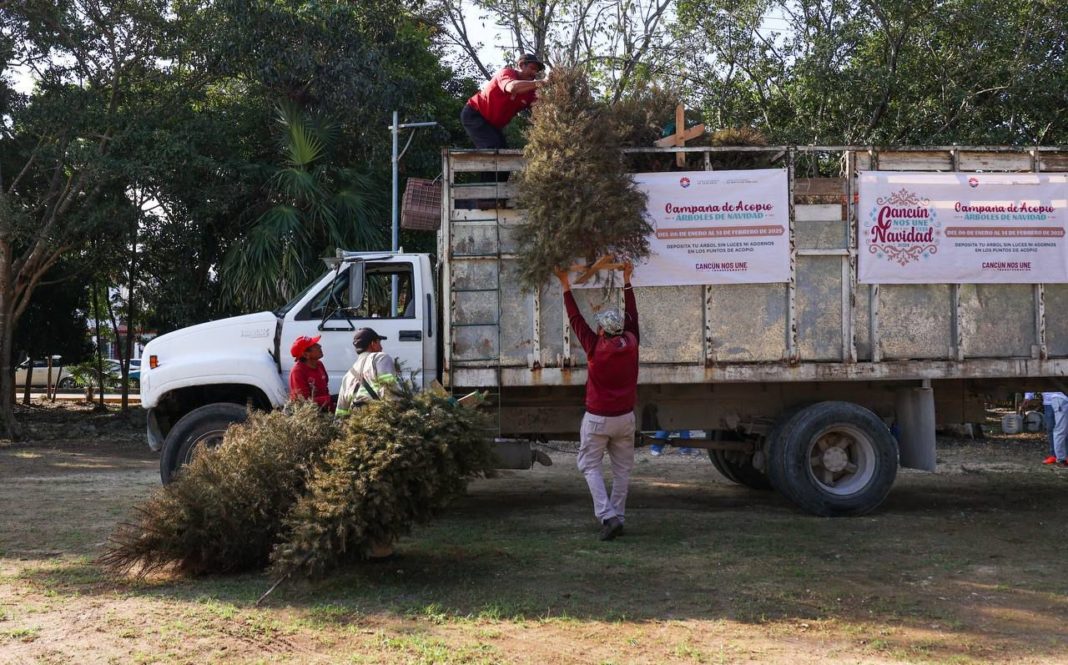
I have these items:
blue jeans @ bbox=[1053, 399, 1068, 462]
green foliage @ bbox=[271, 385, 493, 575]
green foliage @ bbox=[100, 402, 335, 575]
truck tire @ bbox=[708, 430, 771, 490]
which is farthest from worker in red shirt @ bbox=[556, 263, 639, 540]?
blue jeans @ bbox=[1053, 399, 1068, 462]

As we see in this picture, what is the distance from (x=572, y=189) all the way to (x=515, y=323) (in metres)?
1.17

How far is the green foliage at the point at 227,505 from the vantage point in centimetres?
602

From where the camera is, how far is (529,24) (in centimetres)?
2327

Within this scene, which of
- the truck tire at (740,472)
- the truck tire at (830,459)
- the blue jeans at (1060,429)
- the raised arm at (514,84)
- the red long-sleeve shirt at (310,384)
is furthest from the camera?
the blue jeans at (1060,429)

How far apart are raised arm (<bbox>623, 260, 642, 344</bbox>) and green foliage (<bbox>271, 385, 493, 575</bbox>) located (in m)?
1.77

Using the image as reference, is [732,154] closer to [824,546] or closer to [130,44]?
[824,546]

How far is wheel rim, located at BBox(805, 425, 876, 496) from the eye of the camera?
321 inches

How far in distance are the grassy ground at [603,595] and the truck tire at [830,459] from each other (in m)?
0.20

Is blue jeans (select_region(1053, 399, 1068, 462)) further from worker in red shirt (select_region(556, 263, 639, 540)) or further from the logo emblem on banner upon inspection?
worker in red shirt (select_region(556, 263, 639, 540))

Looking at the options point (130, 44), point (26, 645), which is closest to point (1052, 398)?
point (26, 645)

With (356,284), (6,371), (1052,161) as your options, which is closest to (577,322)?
(356,284)

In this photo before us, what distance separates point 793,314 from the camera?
313 inches

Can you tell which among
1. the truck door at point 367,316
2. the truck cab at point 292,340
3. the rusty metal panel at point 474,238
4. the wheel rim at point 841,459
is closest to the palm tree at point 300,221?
the truck cab at point 292,340

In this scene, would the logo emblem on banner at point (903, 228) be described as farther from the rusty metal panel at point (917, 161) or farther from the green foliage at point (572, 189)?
the green foliage at point (572, 189)
